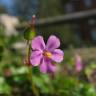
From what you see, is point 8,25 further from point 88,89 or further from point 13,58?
point 88,89

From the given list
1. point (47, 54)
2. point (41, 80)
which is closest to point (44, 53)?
point (47, 54)

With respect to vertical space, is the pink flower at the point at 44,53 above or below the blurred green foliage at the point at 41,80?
above

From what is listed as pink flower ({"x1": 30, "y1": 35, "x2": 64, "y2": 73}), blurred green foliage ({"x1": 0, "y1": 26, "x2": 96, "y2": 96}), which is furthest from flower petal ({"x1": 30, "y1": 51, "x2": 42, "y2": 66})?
blurred green foliage ({"x1": 0, "y1": 26, "x2": 96, "y2": 96})

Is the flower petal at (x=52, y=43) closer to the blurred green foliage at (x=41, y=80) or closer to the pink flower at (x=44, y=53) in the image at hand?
the pink flower at (x=44, y=53)

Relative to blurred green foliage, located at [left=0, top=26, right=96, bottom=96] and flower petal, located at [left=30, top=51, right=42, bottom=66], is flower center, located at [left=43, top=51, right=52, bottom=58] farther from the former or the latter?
blurred green foliage, located at [left=0, top=26, right=96, bottom=96]

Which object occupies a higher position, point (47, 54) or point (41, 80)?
point (47, 54)

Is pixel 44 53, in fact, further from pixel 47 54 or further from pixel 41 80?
pixel 41 80

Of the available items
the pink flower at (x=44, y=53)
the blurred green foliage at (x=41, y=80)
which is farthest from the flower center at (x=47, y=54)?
the blurred green foliage at (x=41, y=80)
